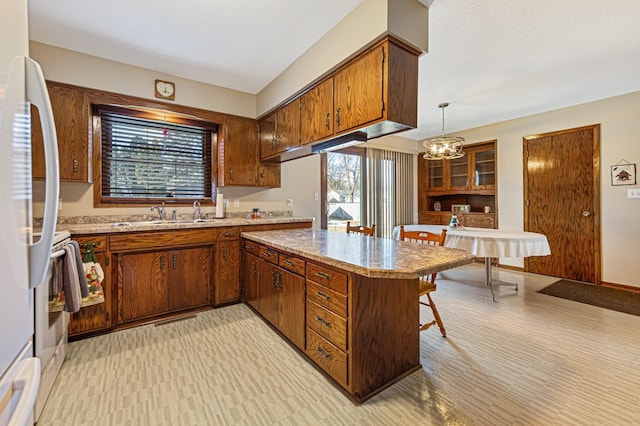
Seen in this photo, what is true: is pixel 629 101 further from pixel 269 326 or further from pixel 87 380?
pixel 87 380

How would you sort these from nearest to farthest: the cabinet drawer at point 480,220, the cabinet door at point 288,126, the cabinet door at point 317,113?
the cabinet door at point 317,113 → the cabinet door at point 288,126 → the cabinet drawer at point 480,220

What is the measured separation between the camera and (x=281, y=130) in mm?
3240

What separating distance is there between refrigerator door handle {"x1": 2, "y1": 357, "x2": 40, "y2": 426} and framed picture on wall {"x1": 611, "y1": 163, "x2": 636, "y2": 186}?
5821mm

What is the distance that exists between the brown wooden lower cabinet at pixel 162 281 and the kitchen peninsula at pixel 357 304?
1.21m

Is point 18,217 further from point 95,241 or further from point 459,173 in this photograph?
point 459,173

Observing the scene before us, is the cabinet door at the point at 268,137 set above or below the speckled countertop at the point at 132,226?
above

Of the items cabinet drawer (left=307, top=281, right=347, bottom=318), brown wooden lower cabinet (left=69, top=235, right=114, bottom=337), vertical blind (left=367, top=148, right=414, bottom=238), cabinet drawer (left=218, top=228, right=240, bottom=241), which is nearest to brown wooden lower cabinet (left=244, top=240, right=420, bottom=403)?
cabinet drawer (left=307, top=281, right=347, bottom=318)

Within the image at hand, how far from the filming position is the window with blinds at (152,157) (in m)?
3.01

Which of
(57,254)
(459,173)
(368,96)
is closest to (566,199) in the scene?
(459,173)

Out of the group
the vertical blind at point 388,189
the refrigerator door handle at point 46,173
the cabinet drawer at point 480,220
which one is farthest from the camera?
the vertical blind at point 388,189

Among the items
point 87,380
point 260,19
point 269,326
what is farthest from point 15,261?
point 260,19

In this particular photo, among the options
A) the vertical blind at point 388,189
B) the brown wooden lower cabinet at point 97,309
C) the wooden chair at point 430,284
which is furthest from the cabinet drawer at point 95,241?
the vertical blind at point 388,189

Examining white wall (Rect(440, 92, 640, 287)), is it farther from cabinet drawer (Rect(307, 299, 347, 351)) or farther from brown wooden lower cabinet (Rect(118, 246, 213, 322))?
brown wooden lower cabinet (Rect(118, 246, 213, 322))

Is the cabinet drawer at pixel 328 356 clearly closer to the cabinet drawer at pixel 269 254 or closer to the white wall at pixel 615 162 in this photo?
the cabinet drawer at pixel 269 254
